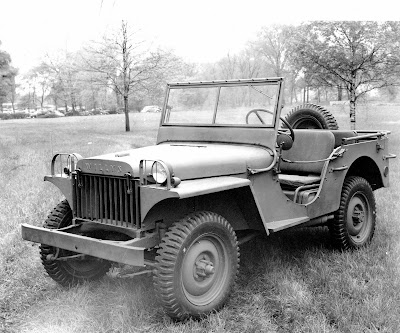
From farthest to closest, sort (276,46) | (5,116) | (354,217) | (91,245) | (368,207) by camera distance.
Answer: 1. (5,116)
2. (276,46)
3. (368,207)
4. (354,217)
5. (91,245)

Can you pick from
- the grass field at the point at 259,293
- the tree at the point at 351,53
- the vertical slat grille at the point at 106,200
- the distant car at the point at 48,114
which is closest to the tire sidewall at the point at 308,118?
the grass field at the point at 259,293

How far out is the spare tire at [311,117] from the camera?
19.4 ft

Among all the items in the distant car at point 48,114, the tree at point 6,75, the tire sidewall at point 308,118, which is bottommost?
the tire sidewall at point 308,118

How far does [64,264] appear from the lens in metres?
4.29

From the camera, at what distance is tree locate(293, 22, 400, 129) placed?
1151 cm

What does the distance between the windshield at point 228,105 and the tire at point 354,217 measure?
1350 mm

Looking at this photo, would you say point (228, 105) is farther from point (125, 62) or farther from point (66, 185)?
point (125, 62)

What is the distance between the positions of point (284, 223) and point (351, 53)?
343 inches

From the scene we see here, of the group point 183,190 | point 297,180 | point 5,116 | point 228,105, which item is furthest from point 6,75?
point 183,190

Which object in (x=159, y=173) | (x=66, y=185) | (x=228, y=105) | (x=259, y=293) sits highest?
(x=228, y=105)

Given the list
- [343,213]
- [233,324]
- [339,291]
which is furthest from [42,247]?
[343,213]

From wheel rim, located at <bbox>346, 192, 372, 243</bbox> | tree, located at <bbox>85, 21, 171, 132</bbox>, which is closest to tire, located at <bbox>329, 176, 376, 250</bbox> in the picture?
wheel rim, located at <bbox>346, 192, 372, 243</bbox>

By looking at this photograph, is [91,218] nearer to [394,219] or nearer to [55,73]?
[394,219]

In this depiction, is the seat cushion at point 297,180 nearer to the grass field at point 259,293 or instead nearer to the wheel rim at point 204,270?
the grass field at point 259,293
